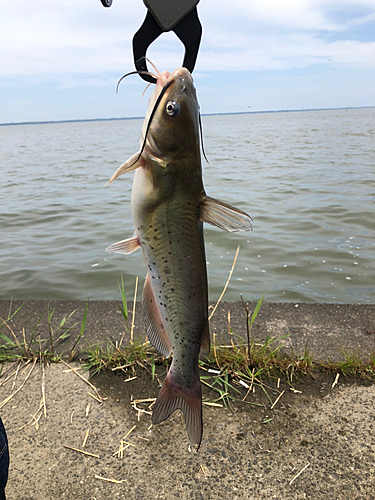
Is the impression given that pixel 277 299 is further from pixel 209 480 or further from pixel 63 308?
pixel 209 480

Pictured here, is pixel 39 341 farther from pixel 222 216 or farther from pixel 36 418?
pixel 222 216

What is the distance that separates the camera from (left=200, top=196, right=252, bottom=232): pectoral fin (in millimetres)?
1393

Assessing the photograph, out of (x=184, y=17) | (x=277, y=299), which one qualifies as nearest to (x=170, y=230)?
(x=184, y=17)

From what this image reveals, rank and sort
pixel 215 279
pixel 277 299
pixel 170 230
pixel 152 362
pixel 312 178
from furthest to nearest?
pixel 312 178, pixel 215 279, pixel 277 299, pixel 152 362, pixel 170 230

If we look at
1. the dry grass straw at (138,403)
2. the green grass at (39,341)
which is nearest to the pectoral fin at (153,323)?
the dry grass straw at (138,403)

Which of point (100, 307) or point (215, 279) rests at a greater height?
point (100, 307)

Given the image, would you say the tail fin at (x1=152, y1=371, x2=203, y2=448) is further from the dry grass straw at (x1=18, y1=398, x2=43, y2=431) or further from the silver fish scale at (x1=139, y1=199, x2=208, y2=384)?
the dry grass straw at (x1=18, y1=398, x2=43, y2=431)

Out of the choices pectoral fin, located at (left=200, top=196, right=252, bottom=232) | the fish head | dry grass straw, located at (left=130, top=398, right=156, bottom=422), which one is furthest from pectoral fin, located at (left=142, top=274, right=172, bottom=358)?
dry grass straw, located at (left=130, top=398, right=156, bottom=422)

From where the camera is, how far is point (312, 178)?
1404cm

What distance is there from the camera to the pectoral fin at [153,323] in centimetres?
163

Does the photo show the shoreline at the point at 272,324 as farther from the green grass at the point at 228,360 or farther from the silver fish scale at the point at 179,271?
the silver fish scale at the point at 179,271

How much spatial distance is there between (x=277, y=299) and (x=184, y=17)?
5165mm

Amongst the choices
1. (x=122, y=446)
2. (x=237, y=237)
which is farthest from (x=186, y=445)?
(x=237, y=237)

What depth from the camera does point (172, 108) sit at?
1281 millimetres
